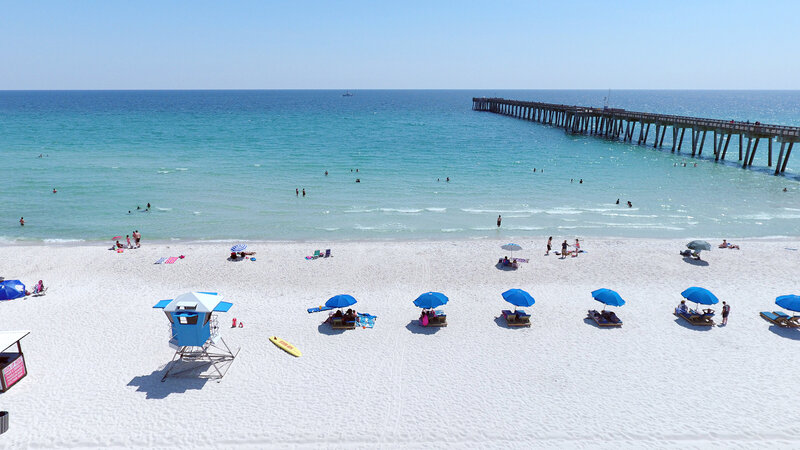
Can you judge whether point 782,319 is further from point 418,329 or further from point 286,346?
point 286,346

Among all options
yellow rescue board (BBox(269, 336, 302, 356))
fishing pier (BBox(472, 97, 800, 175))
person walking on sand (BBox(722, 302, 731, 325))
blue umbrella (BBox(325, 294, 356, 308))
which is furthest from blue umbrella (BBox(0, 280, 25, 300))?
fishing pier (BBox(472, 97, 800, 175))

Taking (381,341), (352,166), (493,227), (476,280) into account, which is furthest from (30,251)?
(352,166)

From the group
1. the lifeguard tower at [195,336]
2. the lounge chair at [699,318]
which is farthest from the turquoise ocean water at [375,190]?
the lifeguard tower at [195,336]

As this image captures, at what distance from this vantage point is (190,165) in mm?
47688

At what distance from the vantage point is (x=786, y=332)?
15.6 meters

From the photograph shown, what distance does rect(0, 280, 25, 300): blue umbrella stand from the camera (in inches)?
684

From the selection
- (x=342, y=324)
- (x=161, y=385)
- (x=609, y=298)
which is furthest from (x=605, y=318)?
(x=161, y=385)

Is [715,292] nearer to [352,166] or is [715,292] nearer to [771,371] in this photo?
[771,371]

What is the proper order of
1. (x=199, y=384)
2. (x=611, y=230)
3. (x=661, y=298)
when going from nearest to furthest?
1. (x=199, y=384)
2. (x=661, y=298)
3. (x=611, y=230)

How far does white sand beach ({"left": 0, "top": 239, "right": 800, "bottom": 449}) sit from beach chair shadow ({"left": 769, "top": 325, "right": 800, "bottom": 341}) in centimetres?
12

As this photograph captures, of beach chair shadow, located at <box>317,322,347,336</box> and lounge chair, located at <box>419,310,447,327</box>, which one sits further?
lounge chair, located at <box>419,310,447,327</box>

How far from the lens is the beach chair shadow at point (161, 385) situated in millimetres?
12182

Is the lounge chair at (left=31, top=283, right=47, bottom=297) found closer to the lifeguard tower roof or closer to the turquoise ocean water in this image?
the lifeguard tower roof

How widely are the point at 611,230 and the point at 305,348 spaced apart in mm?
21716
